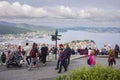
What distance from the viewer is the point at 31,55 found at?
65.3 ft

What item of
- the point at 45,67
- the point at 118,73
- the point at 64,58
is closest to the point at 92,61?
the point at 64,58

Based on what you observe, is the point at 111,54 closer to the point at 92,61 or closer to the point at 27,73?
the point at 92,61

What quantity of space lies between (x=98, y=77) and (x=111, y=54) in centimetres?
1208

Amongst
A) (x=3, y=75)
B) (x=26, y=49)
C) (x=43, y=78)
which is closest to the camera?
(x=43, y=78)

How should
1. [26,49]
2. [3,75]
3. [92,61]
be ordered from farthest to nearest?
[26,49] → [92,61] → [3,75]

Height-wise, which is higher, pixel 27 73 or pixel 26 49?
pixel 26 49

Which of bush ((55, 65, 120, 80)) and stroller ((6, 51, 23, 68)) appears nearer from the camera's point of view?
bush ((55, 65, 120, 80))

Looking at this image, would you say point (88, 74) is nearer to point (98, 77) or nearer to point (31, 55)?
point (98, 77)

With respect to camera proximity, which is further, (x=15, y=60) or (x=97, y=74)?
(x=15, y=60)

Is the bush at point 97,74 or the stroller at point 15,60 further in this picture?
the stroller at point 15,60

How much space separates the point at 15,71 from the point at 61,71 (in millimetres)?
2787

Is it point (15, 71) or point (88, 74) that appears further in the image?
point (15, 71)

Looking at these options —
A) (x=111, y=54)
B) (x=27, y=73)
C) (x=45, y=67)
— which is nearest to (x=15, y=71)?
(x=27, y=73)

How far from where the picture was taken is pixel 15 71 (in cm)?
1934
